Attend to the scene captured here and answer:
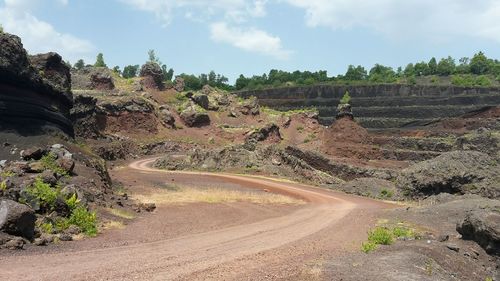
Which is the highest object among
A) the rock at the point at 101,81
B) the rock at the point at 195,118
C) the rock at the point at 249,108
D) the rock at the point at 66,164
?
the rock at the point at 101,81

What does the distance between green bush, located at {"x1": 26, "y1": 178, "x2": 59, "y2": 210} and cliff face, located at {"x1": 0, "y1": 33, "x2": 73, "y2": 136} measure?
24.9 feet

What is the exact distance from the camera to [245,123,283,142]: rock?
79.6 m

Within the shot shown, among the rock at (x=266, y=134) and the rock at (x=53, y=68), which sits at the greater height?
the rock at (x=53, y=68)

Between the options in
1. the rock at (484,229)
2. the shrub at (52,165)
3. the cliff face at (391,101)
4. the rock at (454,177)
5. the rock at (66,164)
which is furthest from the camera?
the cliff face at (391,101)

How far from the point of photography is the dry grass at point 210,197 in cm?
2647

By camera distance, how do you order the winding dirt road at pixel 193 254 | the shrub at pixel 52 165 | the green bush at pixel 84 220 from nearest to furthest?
the winding dirt road at pixel 193 254, the green bush at pixel 84 220, the shrub at pixel 52 165

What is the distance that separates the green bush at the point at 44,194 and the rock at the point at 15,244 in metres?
3.39

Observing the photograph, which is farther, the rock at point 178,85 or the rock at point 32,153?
the rock at point 178,85

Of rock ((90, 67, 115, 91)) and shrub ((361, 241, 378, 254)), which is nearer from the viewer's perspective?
shrub ((361, 241, 378, 254))

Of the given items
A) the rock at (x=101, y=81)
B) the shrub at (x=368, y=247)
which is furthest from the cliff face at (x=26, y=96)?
the rock at (x=101, y=81)

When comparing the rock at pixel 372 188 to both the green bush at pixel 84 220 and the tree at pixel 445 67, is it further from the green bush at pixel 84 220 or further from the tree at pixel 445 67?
the tree at pixel 445 67

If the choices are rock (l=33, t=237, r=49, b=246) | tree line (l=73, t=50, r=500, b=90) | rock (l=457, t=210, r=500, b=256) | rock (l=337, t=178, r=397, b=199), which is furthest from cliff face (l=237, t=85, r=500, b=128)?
rock (l=33, t=237, r=49, b=246)

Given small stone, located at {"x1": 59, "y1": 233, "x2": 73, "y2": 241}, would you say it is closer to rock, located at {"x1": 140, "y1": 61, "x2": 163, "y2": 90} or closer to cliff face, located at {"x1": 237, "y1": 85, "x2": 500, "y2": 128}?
rock, located at {"x1": 140, "y1": 61, "x2": 163, "y2": 90}

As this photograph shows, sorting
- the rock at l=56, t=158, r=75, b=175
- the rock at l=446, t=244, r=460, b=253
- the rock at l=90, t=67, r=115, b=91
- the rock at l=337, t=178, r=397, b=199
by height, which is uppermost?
the rock at l=90, t=67, r=115, b=91
